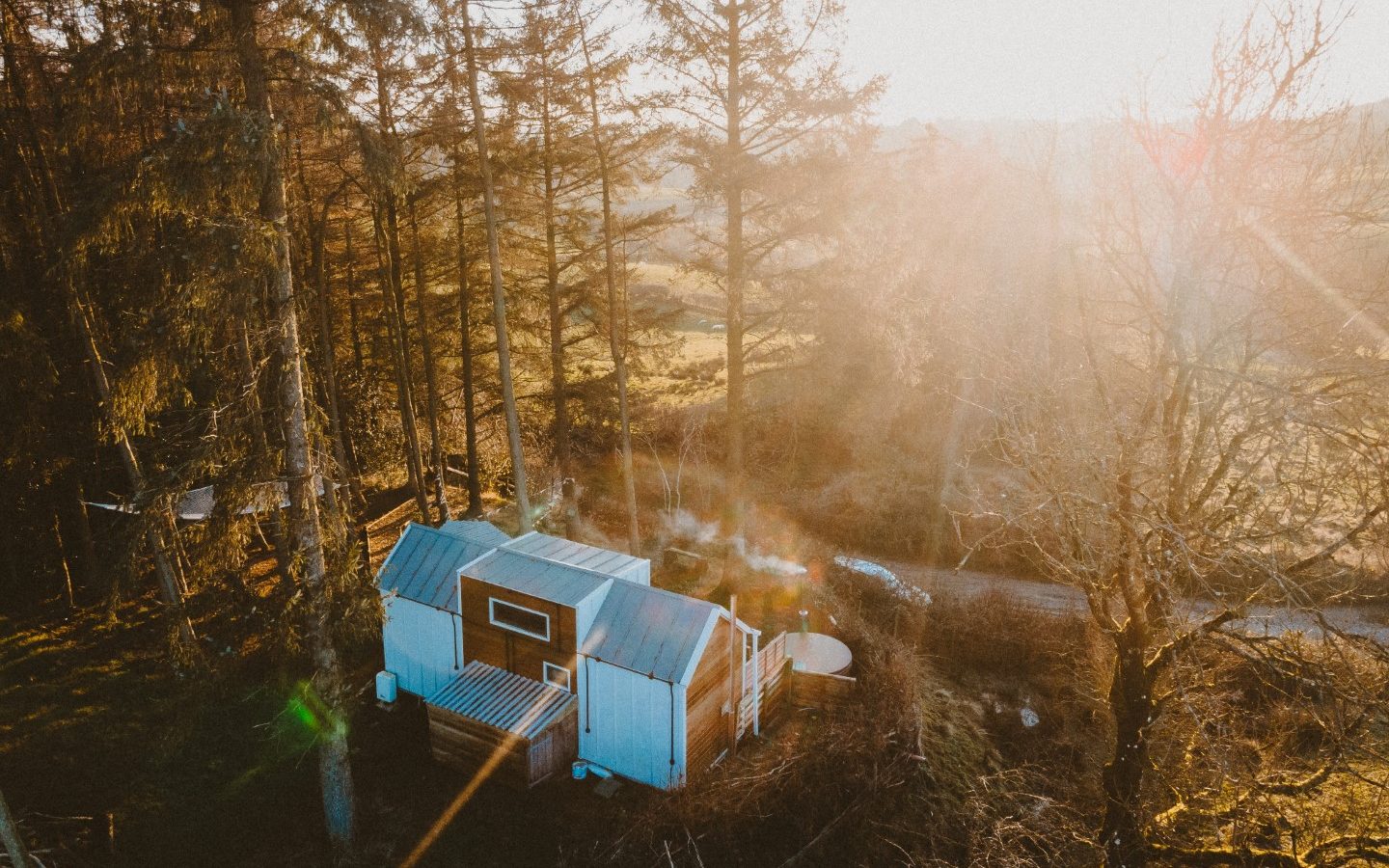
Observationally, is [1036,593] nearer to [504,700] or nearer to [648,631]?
[648,631]

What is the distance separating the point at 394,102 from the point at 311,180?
4030 mm

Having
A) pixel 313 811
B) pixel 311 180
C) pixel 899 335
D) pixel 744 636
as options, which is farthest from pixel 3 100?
pixel 899 335

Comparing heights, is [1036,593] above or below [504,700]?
below

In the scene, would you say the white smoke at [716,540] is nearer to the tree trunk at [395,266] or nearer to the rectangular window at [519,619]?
the rectangular window at [519,619]

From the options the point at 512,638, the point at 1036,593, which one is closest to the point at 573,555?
the point at 512,638

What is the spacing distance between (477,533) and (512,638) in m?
2.60

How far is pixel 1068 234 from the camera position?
9914mm

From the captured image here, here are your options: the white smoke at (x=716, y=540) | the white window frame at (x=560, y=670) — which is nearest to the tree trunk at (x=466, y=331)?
the white smoke at (x=716, y=540)

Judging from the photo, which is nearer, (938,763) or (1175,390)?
(1175,390)

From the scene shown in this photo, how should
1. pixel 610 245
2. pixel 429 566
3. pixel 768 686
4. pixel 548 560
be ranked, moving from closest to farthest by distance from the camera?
pixel 548 560 < pixel 768 686 < pixel 429 566 < pixel 610 245

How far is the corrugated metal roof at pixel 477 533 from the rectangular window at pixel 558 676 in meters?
2.50

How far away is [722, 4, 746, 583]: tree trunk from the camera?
13328 millimetres

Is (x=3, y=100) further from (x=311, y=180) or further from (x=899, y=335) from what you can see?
(x=899, y=335)

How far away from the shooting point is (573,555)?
13.2m
